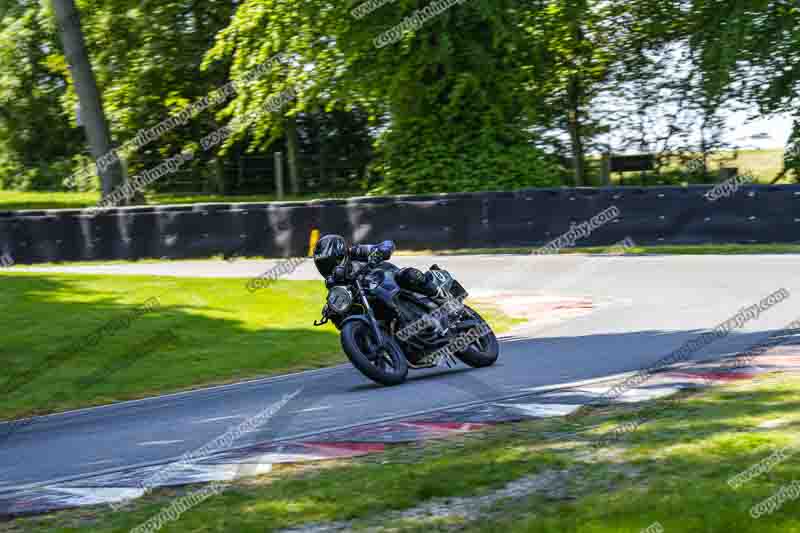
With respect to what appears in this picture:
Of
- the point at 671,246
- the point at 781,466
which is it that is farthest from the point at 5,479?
the point at 671,246

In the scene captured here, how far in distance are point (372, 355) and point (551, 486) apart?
4061mm

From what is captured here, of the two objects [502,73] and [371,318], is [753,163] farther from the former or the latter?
[371,318]

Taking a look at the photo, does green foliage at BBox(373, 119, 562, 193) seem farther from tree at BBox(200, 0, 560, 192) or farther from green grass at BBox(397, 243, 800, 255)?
green grass at BBox(397, 243, 800, 255)

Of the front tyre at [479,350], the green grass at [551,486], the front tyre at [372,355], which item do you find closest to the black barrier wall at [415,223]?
the front tyre at [479,350]

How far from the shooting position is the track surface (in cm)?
860

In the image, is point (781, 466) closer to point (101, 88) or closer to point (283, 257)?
point (283, 257)

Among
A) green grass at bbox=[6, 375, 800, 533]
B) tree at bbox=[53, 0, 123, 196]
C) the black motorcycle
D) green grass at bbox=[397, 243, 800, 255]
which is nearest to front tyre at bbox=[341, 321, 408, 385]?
the black motorcycle

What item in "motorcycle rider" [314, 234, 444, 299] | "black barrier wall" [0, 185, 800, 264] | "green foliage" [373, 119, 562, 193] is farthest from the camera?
"green foliage" [373, 119, 562, 193]

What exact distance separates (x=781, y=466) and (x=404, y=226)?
18191 millimetres

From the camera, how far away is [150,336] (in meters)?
15.0

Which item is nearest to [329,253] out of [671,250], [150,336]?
[150,336]

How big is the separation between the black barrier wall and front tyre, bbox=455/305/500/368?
38.6 feet

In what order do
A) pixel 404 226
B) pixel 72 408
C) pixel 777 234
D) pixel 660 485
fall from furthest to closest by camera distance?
pixel 404 226 → pixel 777 234 → pixel 72 408 → pixel 660 485

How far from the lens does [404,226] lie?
79.6ft
